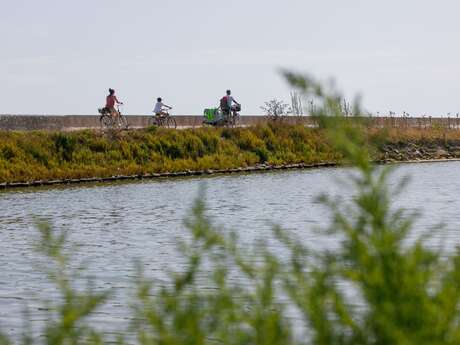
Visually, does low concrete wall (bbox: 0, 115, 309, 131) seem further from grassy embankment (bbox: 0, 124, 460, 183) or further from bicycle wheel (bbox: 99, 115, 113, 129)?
grassy embankment (bbox: 0, 124, 460, 183)

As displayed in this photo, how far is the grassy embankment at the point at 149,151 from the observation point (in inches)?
1524

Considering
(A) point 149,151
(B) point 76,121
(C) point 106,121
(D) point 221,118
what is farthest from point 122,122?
(D) point 221,118

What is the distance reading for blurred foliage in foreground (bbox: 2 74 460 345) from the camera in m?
4.32

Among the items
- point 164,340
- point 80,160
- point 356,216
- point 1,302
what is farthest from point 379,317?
point 80,160

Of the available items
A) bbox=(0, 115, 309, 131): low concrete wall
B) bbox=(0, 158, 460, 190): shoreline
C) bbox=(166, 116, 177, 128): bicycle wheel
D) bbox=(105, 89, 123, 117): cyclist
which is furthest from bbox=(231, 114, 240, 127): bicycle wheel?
bbox=(105, 89, 123, 117): cyclist

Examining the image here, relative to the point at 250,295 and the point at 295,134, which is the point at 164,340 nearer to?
the point at 250,295

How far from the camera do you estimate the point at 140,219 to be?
25.6m

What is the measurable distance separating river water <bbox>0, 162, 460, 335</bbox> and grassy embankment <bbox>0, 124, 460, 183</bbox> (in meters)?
2.07

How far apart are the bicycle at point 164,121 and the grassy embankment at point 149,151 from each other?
1656 millimetres

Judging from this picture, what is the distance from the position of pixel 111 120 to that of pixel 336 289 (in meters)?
40.0

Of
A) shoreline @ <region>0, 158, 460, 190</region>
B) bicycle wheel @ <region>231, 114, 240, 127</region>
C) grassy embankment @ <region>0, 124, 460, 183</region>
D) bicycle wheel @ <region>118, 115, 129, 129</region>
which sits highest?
bicycle wheel @ <region>118, 115, 129, 129</region>

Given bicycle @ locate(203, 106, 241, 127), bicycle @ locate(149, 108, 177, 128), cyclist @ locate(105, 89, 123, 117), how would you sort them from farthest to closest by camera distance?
bicycle @ locate(203, 106, 241, 127) < bicycle @ locate(149, 108, 177, 128) < cyclist @ locate(105, 89, 123, 117)

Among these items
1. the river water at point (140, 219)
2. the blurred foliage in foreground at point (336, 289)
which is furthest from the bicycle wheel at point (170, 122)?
the blurred foliage in foreground at point (336, 289)

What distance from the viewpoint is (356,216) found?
14.8 feet
